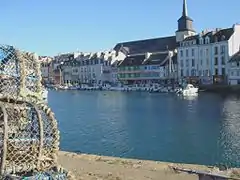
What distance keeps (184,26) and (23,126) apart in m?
90.7

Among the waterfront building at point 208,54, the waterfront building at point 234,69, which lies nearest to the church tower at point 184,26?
the waterfront building at point 208,54

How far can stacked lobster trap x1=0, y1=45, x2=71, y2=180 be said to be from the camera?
5609mm

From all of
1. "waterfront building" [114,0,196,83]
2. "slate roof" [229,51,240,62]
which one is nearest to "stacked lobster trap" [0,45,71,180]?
"slate roof" [229,51,240,62]

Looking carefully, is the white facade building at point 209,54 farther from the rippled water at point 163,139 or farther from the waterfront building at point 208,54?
the rippled water at point 163,139

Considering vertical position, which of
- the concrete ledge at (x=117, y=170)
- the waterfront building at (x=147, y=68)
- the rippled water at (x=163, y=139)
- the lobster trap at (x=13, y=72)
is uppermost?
the waterfront building at (x=147, y=68)

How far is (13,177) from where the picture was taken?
17.7ft

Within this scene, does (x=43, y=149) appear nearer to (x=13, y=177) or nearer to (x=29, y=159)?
(x=29, y=159)

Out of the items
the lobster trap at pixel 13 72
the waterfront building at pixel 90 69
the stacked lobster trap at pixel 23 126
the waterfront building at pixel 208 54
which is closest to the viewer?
the stacked lobster trap at pixel 23 126

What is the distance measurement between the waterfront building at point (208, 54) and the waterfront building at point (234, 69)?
3.64 ft

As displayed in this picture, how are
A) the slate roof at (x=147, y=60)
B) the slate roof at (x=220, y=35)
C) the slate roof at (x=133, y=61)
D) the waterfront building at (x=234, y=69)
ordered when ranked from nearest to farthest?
the waterfront building at (x=234, y=69)
the slate roof at (x=220, y=35)
the slate roof at (x=147, y=60)
the slate roof at (x=133, y=61)

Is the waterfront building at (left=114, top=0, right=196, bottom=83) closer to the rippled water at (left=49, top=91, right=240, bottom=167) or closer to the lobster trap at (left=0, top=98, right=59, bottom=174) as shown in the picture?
the rippled water at (left=49, top=91, right=240, bottom=167)

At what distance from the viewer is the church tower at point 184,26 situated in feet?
308

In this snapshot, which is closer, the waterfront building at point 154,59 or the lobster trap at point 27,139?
the lobster trap at point 27,139

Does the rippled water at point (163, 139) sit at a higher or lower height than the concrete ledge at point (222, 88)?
lower
